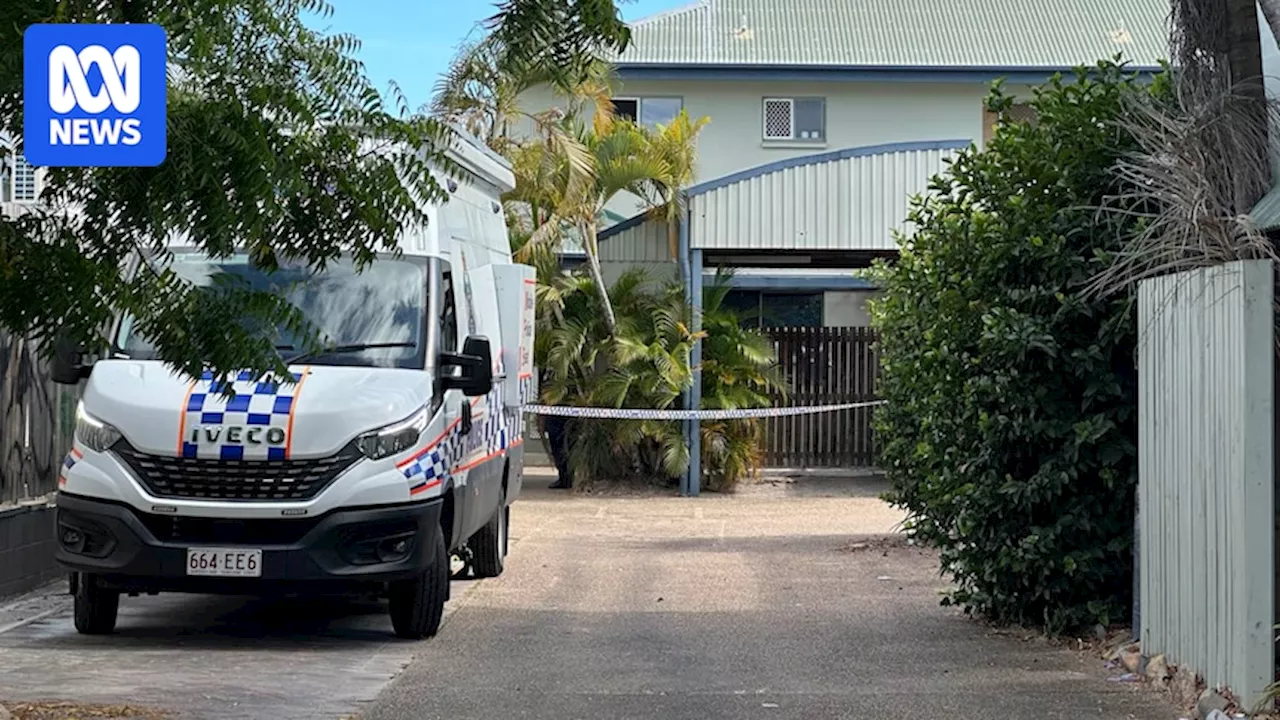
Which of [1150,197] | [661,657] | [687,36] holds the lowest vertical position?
[661,657]

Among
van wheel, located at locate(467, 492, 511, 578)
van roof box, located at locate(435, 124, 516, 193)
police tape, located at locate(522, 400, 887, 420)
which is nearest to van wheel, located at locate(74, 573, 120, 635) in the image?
van roof box, located at locate(435, 124, 516, 193)

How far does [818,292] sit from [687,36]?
4.93 meters

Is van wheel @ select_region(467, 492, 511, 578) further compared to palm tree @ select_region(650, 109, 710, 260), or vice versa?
palm tree @ select_region(650, 109, 710, 260)

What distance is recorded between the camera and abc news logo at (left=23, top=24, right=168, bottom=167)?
691 centimetres

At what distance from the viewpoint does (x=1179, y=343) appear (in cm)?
875

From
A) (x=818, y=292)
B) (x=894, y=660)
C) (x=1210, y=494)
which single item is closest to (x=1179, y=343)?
(x=1210, y=494)

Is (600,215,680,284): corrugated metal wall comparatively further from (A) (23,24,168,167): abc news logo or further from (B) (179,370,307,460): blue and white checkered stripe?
(A) (23,24,168,167): abc news logo

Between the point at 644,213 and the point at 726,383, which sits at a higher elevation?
the point at 644,213

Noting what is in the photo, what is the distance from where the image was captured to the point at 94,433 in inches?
421

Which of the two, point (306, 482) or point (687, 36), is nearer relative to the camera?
point (306, 482)

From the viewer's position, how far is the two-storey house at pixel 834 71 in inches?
1192

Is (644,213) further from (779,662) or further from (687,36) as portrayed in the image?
(779,662)

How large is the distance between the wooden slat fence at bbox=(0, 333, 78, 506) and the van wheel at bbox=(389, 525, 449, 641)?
126 inches

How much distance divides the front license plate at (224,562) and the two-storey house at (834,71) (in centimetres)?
1639
